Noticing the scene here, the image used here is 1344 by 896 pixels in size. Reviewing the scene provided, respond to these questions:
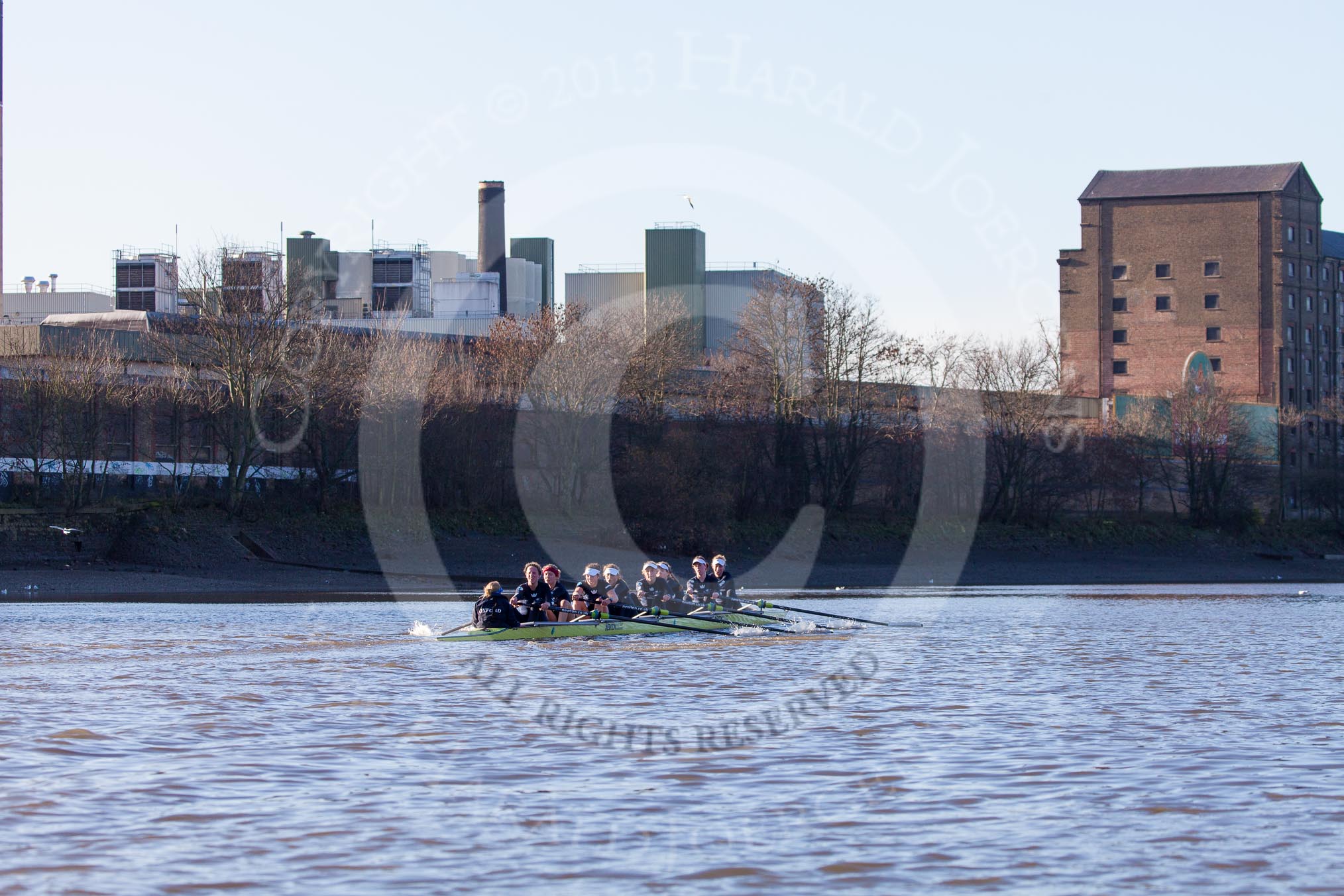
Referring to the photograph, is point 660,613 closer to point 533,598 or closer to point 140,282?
point 533,598

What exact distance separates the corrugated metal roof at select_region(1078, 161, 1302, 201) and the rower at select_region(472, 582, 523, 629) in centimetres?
9154

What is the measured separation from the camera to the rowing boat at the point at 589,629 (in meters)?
28.5

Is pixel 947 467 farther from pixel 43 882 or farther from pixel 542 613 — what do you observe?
pixel 43 882

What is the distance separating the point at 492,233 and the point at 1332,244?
69.0 metres

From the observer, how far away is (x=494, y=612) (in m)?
28.2

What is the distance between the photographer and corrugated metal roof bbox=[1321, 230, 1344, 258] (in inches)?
4729

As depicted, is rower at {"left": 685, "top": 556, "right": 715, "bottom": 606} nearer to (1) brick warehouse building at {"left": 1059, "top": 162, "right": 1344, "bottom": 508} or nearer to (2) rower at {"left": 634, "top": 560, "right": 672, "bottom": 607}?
(2) rower at {"left": 634, "top": 560, "right": 672, "bottom": 607}

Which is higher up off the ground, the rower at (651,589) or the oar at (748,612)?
the rower at (651,589)

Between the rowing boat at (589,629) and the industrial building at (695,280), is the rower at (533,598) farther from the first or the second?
the industrial building at (695,280)

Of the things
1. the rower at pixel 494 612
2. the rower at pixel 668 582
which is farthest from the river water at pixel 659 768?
the rower at pixel 668 582

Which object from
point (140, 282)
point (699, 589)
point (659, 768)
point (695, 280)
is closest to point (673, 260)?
point (695, 280)

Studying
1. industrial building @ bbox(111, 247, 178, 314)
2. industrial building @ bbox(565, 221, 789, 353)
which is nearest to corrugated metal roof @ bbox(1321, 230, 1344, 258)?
industrial building @ bbox(565, 221, 789, 353)

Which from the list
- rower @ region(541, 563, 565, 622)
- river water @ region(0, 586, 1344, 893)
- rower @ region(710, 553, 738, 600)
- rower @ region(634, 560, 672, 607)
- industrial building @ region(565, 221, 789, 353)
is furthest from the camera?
industrial building @ region(565, 221, 789, 353)

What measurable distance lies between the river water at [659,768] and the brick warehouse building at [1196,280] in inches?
3472
